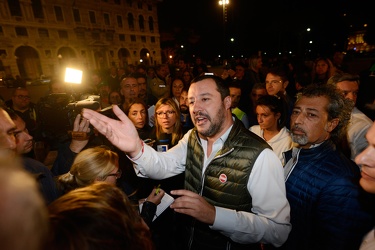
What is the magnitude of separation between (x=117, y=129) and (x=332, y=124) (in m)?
2.04

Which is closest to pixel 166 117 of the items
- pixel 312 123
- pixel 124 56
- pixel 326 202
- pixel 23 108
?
pixel 312 123

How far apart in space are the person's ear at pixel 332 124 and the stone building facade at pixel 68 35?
104 ft

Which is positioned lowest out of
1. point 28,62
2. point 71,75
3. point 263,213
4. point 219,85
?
point 263,213

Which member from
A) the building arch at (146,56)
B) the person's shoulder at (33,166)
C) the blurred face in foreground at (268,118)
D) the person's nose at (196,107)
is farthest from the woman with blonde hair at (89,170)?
the building arch at (146,56)

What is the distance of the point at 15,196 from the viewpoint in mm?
616

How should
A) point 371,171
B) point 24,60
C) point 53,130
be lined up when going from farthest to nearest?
point 24,60 < point 53,130 < point 371,171

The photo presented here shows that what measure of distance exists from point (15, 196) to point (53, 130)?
12.6 feet

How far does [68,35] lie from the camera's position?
116 feet

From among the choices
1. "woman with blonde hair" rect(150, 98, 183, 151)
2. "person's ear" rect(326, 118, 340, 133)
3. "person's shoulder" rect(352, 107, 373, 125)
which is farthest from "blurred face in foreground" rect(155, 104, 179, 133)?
"person's shoulder" rect(352, 107, 373, 125)

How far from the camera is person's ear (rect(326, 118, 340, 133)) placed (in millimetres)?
1983

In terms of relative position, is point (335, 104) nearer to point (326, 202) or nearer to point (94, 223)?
point (326, 202)

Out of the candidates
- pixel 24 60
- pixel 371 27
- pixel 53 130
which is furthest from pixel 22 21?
pixel 371 27

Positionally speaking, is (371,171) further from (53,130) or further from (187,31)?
(187,31)

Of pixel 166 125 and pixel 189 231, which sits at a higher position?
pixel 166 125
